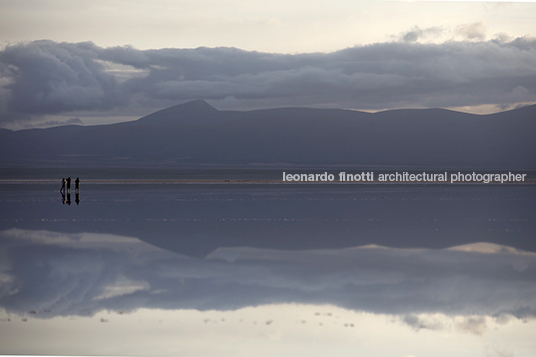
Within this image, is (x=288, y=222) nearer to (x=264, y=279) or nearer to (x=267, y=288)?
(x=264, y=279)

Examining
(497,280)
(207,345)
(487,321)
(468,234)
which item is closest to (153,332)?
(207,345)

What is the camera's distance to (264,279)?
11961 millimetres

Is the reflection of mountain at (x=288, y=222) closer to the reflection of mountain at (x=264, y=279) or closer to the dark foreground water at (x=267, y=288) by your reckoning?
the dark foreground water at (x=267, y=288)

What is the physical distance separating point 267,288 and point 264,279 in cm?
78

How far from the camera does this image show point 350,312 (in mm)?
9719

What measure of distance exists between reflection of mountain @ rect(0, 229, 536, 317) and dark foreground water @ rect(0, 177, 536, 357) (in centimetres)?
4

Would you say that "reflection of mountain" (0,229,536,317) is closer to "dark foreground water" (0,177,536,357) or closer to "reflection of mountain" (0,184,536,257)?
"dark foreground water" (0,177,536,357)

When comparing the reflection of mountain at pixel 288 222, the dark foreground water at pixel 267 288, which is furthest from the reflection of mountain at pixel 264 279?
the reflection of mountain at pixel 288 222

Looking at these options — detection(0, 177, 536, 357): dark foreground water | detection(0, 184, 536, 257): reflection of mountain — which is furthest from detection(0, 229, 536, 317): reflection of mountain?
detection(0, 184, 536, 257): reflection of mountain

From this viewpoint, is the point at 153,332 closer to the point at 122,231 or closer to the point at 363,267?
the point at 363,267

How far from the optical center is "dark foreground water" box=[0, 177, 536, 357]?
28.8ft

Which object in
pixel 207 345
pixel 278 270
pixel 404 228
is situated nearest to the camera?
pixel 207 345

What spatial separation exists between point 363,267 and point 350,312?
3.56 metres

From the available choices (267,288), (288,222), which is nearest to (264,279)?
(267,288)
